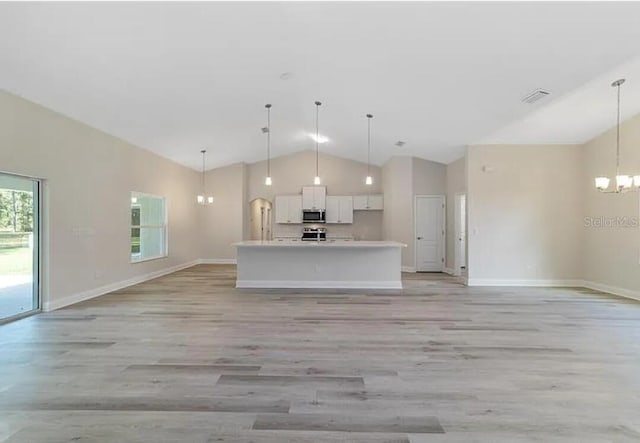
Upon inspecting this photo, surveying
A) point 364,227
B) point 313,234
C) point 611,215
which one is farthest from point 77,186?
point 611,215

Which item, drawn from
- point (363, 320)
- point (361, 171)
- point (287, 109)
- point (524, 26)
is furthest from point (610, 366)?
point (361, 171)

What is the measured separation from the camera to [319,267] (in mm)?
7207

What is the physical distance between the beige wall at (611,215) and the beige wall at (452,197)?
223 cm

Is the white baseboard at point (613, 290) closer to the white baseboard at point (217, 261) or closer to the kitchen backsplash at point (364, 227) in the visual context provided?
the kitchen backsplash at point (364, 227)

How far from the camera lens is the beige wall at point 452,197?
842 cm

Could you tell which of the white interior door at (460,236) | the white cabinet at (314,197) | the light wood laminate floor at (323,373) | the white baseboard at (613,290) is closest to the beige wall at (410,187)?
the white interior door at (460,236)

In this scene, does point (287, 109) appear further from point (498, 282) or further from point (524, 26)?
point (498, 282)

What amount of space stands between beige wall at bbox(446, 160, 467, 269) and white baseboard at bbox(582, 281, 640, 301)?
2594mm

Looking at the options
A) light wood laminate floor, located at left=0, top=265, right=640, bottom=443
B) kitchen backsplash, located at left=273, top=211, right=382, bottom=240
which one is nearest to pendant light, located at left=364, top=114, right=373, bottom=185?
kitchen backsplash, located at left=273, top=211, right=382, bottom=240

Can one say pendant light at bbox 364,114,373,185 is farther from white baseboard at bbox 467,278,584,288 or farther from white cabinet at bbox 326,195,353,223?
white baseboard at bbox 467,278,584,288

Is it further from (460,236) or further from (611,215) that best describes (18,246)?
(611,215)

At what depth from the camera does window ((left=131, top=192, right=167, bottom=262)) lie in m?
7.71

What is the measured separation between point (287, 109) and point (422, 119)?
2337mm

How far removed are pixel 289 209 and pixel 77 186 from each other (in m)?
5.75
